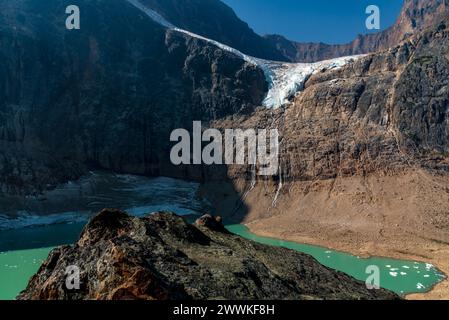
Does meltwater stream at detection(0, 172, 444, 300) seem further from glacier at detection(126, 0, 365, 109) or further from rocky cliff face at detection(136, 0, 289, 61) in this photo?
rocky cliff face at detection(136, 0, 289, 61)

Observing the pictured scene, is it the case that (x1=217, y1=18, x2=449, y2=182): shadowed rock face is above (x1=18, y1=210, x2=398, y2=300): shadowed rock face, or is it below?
above

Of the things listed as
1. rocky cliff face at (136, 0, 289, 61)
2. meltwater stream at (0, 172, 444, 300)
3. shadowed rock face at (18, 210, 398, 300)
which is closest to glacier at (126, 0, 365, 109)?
meltwater stream at (0, 172, 444, 300)

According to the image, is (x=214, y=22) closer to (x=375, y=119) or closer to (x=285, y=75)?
(x=285, y=75)

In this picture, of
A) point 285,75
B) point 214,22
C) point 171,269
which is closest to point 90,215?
point 285,75

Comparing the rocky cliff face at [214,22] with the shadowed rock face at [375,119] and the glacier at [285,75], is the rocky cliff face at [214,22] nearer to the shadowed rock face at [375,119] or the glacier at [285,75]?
the glacier at [285,75]

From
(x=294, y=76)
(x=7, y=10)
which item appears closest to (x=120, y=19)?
(x=7, y=10)

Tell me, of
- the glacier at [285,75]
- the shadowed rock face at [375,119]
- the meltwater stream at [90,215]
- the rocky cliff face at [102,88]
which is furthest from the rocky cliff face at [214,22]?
the shadowed rock face at [375,119]
